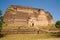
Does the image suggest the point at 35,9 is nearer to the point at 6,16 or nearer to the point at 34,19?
the point at 34,19

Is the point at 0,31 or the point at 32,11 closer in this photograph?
the point at 0,31

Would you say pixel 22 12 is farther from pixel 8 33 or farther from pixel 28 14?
pixel 8 33

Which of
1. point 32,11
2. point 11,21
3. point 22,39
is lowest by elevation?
point 22,39

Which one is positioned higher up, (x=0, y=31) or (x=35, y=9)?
(x=35, y=9)

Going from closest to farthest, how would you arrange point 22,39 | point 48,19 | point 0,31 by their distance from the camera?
point 22,39, point 0,31, point 48,19

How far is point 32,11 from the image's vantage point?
147 ft

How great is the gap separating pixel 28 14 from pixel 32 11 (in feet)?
5.69

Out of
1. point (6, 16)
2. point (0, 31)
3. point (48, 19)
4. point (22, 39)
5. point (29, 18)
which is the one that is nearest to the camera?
point (22, 39)

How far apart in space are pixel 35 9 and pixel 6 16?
982 centimetres

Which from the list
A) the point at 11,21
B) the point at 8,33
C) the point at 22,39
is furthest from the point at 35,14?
the point at 22,39

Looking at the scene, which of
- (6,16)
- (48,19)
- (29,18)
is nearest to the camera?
(6,16)

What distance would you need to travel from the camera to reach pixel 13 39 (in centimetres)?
2317

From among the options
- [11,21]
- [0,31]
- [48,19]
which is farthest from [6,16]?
[48,19]

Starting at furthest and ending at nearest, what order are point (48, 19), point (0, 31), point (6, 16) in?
point (48, 19)
point (6, 16)
point (0, 31)
